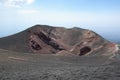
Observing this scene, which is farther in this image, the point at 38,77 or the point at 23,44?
the point at 23,44

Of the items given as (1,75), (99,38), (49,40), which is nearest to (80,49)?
(99,38)

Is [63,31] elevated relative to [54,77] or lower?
elevated

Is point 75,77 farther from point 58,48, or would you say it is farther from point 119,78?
point 58,48

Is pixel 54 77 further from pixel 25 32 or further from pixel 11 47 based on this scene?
pixel 25 32

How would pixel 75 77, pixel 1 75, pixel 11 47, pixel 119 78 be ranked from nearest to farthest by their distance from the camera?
pixel 119 78 → pixel 75 77 → pixel 1 75 → pixel 11 47

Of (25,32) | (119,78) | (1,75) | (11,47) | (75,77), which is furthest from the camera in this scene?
(25,32)

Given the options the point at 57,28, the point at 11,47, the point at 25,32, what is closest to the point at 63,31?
the point at 57,28

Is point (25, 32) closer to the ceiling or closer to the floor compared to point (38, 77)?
closer to the ceiling
